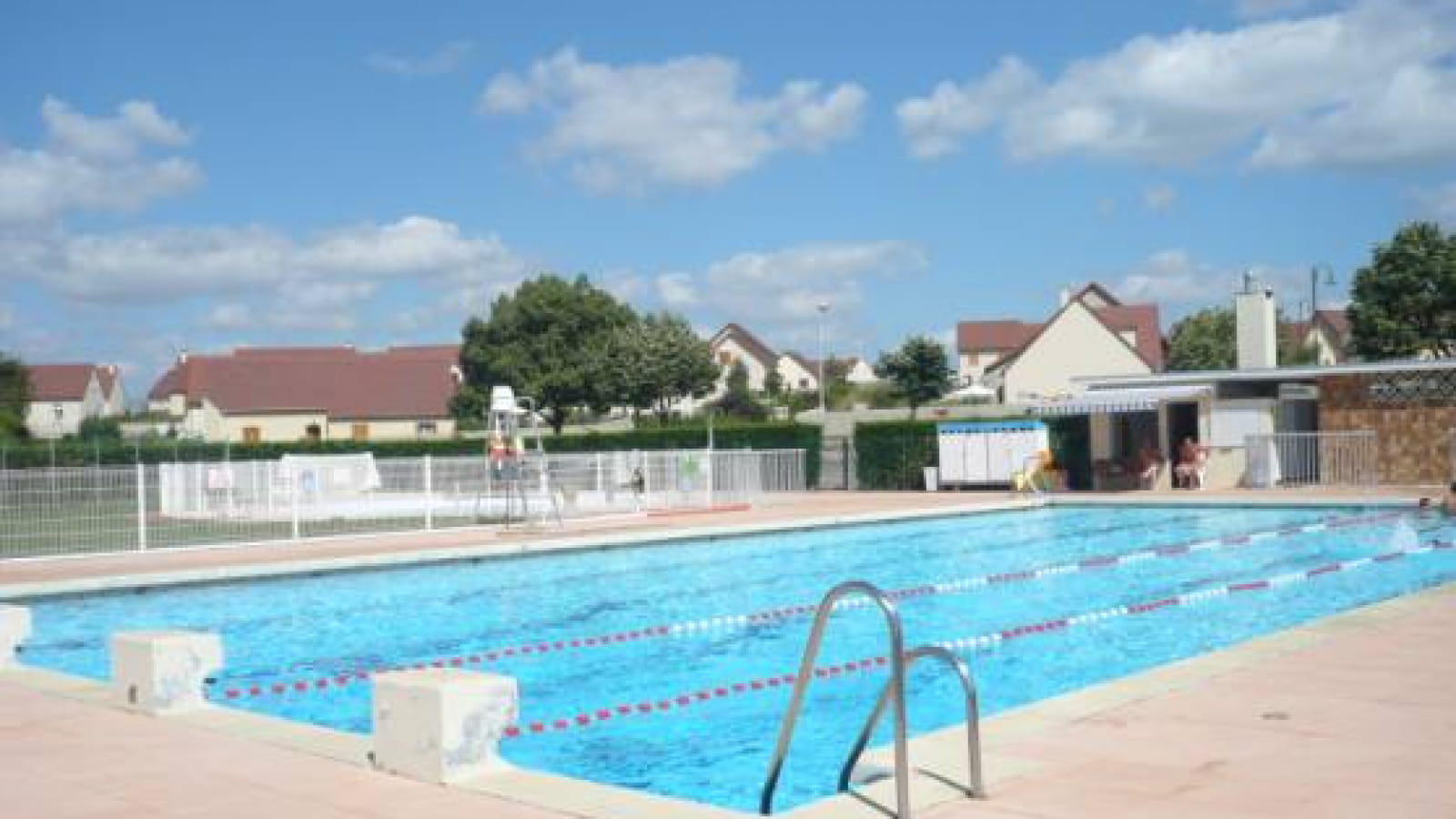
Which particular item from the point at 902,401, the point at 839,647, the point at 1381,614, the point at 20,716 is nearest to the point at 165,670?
the point at 20,716

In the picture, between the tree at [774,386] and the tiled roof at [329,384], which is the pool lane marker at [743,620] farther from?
the tree at [774,386]

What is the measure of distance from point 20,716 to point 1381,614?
33.4 ft

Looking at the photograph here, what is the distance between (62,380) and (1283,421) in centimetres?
10298

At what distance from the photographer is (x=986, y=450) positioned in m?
35.1

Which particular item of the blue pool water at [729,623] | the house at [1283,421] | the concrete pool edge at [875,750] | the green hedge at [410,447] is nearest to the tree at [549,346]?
the green hedge at [410,447]

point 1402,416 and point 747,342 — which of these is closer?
point 1402,416

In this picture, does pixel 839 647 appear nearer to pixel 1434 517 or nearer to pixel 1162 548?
pixel 1162 548

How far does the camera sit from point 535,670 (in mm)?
12883

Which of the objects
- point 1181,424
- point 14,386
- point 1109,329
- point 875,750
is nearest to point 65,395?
point 14,386

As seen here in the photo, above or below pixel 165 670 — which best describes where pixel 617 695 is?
below

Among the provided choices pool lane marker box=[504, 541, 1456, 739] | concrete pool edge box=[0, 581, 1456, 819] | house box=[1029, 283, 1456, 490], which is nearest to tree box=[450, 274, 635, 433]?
house box=[1029, 283, 1456, 490]

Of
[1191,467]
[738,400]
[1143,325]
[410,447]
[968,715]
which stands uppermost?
[1143,325]

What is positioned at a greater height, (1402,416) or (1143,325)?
(1143,325)

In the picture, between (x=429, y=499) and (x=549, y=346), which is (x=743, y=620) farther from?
(x=549, y=346)
